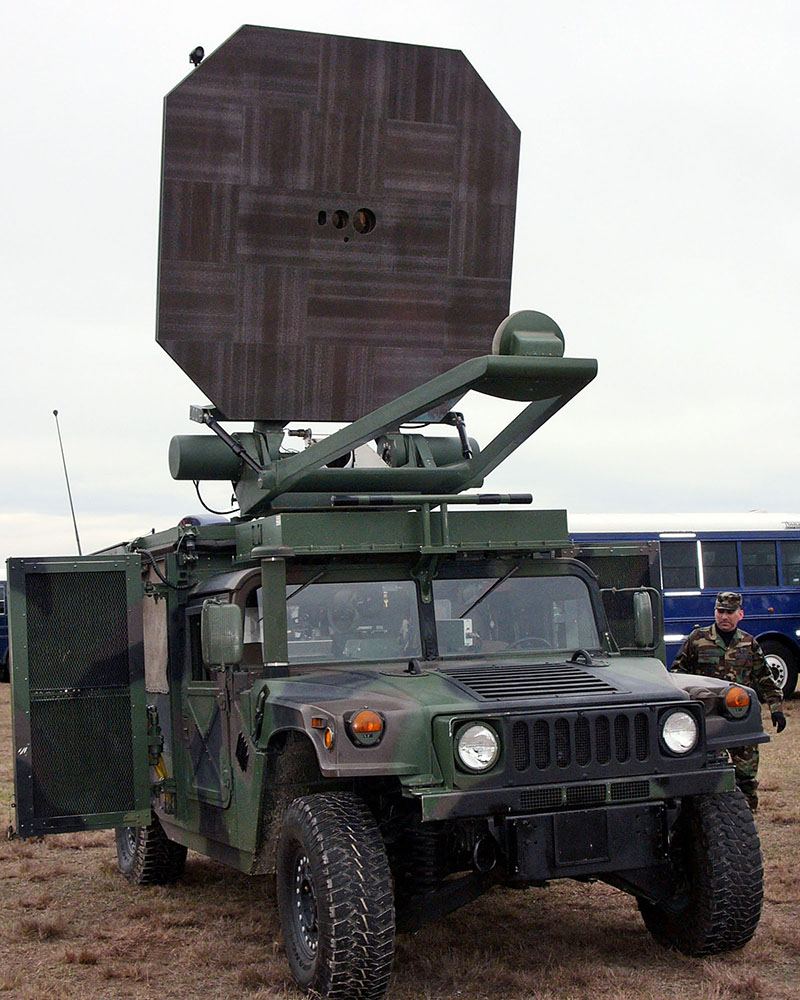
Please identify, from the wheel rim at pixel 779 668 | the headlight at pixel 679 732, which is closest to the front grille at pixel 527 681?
the headlight at pixel 679 732

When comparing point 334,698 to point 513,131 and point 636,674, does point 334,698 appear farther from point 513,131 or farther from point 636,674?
point 513,131

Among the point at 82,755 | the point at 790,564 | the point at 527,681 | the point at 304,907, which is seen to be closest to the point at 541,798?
the point at 527,681

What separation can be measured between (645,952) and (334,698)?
6.90 ft

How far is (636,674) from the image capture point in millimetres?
6555

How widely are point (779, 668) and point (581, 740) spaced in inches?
558

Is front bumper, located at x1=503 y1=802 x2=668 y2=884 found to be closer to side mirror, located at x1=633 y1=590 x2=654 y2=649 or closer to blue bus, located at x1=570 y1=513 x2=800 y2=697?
side mirror, located at x1=633 y1=590 x2=654 y2=649

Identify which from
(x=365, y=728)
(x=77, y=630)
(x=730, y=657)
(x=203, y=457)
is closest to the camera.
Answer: (x=365, y=728)

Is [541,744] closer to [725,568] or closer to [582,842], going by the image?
[582,842]

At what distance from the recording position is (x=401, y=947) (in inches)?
269

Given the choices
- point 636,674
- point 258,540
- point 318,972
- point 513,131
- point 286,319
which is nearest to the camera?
point 318,972

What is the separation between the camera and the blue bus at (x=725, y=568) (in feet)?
62.8

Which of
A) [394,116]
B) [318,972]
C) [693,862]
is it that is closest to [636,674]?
[693,862]

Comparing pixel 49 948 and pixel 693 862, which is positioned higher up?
pixel 693 862

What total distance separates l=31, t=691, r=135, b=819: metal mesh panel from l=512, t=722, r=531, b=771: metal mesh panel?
299cm
